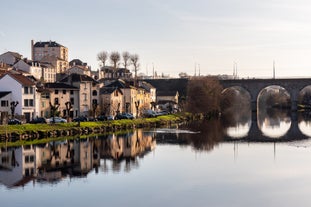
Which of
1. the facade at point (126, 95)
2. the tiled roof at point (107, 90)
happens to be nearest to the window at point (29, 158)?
the tiled roof at point (107, 90)

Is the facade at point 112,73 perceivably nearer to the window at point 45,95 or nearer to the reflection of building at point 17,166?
the window at point 45,95

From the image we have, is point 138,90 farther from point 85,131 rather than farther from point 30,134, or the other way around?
point 30,134

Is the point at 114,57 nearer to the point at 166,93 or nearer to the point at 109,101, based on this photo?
the point at 166,93

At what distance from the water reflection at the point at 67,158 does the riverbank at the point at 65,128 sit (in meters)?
4.37

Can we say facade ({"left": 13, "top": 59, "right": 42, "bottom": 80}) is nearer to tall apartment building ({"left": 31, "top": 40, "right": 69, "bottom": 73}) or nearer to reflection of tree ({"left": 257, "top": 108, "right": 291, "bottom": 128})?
tall apartment building ({"left": 31, "top": 40, "right": 69, "bottom": 73})

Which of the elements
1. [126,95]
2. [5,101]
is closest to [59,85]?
[5,101]

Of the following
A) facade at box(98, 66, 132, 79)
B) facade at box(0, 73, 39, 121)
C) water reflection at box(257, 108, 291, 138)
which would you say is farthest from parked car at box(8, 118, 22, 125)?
facade at box(98, 66, 132, 79)

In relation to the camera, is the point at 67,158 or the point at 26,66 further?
the point at 26,66

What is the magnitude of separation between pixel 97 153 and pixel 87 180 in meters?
10.7

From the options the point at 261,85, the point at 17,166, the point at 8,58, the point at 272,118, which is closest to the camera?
the point at 17,166

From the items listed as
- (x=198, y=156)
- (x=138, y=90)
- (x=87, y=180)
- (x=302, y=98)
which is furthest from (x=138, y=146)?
(x=302, y=98)

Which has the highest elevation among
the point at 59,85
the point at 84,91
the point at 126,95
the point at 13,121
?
the point at 59,85

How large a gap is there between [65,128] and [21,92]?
7.69 meters

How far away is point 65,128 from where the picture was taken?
51.3 meters
